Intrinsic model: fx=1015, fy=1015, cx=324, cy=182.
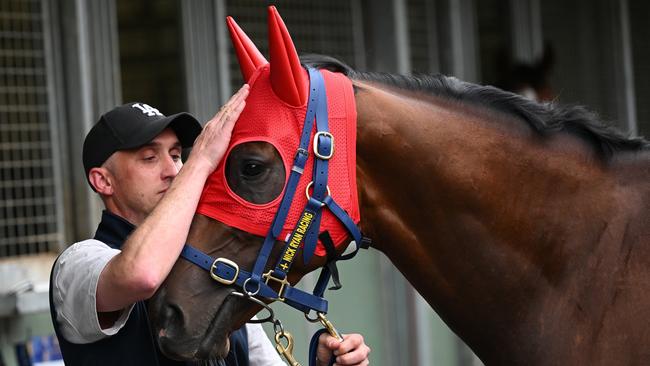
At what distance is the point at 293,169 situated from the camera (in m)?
2.44

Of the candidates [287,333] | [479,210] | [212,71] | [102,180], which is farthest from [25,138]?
[479,210]

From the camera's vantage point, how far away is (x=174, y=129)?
9.55 feet

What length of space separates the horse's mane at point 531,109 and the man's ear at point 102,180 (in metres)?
0.66

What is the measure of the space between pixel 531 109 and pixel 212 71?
3.20 meters

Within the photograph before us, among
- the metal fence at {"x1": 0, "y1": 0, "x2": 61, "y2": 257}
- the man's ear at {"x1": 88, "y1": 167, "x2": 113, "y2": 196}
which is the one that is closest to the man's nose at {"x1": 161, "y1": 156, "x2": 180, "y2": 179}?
the man's ear at {"x1": 88, "y1": 167, "x2": 113, "y2": 196}

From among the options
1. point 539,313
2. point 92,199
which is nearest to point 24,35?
point 92,199

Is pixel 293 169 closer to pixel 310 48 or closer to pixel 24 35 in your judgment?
pixel 24 35

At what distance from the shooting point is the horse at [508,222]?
254cm

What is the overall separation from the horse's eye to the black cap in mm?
430

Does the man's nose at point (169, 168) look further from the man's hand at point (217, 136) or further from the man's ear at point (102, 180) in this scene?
the man's hand at point (217, 136)

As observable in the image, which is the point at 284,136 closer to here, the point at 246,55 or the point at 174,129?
the point at 246,55

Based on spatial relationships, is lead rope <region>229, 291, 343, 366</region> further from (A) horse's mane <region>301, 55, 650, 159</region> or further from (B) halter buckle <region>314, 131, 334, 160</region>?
(A) horse's mane <region>301, 55, 650, 159</region>

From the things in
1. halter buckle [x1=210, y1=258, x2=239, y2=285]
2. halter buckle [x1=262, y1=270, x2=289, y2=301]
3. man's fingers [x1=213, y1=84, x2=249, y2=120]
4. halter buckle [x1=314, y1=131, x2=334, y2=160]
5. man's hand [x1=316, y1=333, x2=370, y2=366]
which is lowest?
man's hand [x1=316, y1=333, x2=370, y2=366]

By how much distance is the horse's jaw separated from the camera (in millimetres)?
2393
